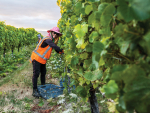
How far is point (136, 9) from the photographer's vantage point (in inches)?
16.4

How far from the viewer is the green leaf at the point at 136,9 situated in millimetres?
394

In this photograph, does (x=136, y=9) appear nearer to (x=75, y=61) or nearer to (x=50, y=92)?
(x=75, y=61)

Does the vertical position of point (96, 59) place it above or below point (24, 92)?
above

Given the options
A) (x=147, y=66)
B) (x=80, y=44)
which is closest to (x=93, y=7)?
(x=80, y=44)

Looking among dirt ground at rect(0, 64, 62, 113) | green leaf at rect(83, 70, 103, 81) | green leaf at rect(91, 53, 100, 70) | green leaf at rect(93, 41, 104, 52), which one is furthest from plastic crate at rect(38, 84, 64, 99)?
green leaf at rect(93, 41, 104, 52)

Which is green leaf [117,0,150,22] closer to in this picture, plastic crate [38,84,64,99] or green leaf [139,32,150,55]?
green leaf [139,32,150,55]

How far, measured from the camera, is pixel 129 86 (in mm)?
462

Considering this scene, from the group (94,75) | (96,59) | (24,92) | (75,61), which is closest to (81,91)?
(75,61)

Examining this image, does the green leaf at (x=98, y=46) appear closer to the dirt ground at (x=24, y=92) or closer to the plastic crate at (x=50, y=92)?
the dirt ground at (x=24, y=92)

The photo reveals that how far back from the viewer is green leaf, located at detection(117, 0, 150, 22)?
0.39m

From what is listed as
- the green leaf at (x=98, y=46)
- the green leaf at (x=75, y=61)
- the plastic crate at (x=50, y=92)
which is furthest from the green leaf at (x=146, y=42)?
the plastic crate at (x=50, y=92)

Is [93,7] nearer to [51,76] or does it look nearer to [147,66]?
[147,66]

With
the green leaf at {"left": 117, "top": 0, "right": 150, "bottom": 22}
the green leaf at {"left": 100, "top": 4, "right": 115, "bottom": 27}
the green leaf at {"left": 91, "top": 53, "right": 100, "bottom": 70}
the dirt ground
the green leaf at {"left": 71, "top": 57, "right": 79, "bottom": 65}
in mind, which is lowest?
the dirt ground

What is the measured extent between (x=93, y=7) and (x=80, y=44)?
1.14ft
